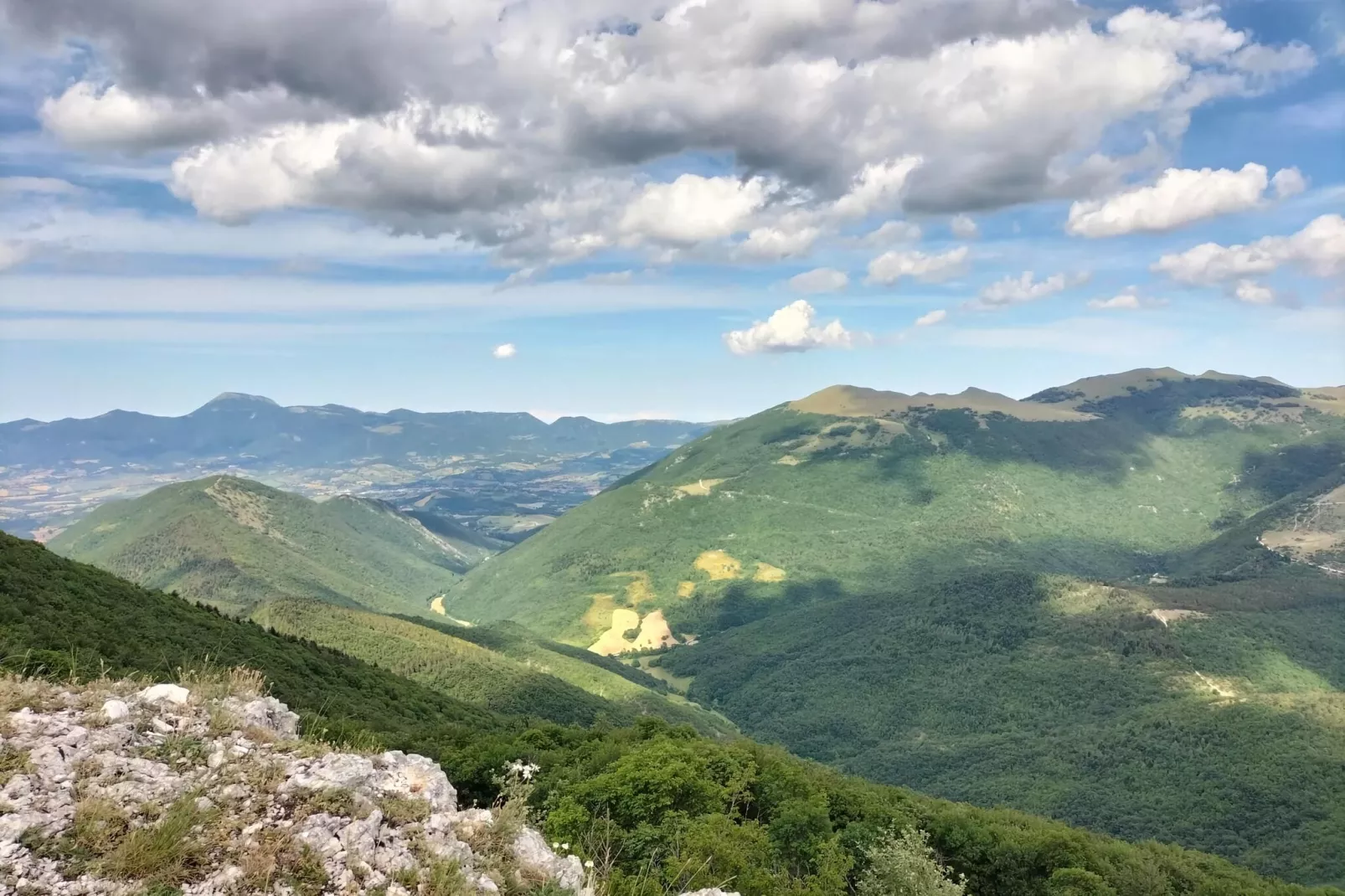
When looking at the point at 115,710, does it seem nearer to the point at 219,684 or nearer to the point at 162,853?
the point at 219,684

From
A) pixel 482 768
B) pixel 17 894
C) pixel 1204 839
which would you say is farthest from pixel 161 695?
pixel 1204 839

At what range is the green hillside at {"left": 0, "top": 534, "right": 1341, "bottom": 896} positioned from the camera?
35.9 meters

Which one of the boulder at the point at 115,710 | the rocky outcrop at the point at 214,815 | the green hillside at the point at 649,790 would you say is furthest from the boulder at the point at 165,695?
the green hillside at the point at 649,790

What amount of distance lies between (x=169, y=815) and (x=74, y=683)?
335 inches

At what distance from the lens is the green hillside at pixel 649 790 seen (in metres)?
35.9

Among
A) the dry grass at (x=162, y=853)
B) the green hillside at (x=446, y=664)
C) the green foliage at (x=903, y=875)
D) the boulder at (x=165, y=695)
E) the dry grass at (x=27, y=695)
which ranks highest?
the dry grass at (x=27, y=695)

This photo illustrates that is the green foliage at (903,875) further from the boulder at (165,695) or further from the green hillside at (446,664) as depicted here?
the green hillside at (446,664)

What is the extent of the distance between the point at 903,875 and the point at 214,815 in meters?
39.9

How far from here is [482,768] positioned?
46.9 m

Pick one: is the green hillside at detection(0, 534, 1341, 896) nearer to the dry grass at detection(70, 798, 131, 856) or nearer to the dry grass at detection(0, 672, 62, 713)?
the dry grass at detection(0, 672, 62, 713)

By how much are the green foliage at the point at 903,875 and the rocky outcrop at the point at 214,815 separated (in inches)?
1207

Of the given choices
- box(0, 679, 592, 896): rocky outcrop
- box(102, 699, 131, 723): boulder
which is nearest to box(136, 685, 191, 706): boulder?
box(0, 679, 592, 896): rocky outcrop

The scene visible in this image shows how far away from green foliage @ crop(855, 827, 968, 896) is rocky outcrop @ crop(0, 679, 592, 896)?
30667 mm

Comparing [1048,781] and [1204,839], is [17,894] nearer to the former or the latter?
[1204,839]
